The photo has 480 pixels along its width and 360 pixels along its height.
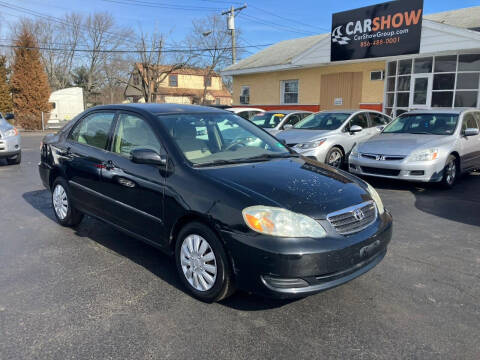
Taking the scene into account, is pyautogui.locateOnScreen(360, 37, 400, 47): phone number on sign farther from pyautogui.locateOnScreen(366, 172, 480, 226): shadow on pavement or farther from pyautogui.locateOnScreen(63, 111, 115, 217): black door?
pyautogui.locateOnScreen(63, 111, 115, 217): black door

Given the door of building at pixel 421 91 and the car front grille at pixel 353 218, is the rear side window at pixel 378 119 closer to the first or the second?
the door of building at pixel 421 91

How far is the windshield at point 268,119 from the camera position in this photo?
11.7m

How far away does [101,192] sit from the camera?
4.25m

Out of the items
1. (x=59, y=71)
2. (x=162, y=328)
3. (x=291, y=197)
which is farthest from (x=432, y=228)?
(x=59, y=71)

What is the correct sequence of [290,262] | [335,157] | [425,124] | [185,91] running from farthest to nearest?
[185,91] → [335,157] → [425,124] → [290,262]

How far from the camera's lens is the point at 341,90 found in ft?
55.6

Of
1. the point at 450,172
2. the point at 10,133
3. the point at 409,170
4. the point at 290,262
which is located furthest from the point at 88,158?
the point at 10,133

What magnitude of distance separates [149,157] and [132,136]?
696 mm

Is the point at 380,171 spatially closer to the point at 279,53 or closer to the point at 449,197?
the point at 449,197

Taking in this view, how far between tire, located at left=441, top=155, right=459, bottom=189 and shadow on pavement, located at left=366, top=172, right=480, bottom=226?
12cm

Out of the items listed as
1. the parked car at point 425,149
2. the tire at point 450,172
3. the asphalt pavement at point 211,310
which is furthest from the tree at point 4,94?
the tire at point 450,172

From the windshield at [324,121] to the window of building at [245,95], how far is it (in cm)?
1254

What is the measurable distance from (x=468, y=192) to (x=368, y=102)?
31.7 feet

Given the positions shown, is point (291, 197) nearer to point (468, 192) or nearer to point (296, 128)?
point (468, 192)
